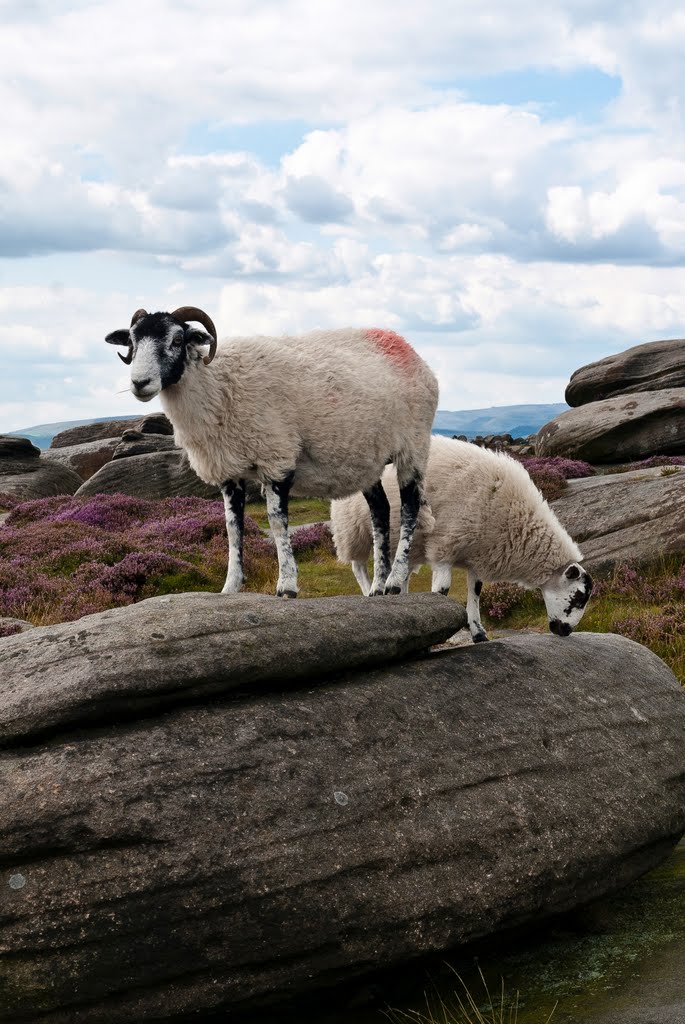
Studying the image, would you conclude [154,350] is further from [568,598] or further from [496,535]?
[568,598]

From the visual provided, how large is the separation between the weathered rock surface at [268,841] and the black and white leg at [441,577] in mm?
4851

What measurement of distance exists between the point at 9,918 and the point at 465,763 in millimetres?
4053

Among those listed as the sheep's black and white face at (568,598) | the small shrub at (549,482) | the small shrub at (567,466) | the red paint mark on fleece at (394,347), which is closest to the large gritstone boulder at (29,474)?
the small shrub at (567,466)

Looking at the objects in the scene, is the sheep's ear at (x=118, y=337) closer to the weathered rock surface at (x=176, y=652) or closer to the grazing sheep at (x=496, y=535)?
the weathered rock surface at (x=176, y=652)

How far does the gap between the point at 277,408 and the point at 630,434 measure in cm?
2815

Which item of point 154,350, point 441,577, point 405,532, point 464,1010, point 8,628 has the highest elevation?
point 154,350

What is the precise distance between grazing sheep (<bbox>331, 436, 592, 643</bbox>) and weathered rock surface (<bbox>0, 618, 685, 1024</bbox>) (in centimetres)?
500

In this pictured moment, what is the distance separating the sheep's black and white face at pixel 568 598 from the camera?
14.4 meters

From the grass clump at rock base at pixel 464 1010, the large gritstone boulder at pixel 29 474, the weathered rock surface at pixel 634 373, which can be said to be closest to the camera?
the grass clump at rock base at pixel 464 1010

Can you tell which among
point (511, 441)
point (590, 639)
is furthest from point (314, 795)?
point (511, 441)

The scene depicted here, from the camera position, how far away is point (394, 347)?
11117 mm

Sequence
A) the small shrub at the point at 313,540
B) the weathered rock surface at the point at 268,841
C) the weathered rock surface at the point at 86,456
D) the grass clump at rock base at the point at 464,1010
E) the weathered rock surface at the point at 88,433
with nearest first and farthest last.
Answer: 1. the weathered rock surface at the point at 268,841
2. the grass clump at rock base at the point at 464,1010
3. the small shrub at the point at 313,540
4. the weathered rock surface at the point at 86,456
5. the weathered rock surface at the point at 88,433

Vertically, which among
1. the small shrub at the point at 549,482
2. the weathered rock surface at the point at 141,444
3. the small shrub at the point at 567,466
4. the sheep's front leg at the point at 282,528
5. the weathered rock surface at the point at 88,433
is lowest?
the small shrub at the point at 567,466

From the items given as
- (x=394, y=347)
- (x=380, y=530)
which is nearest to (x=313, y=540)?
(x=380, y=530)
